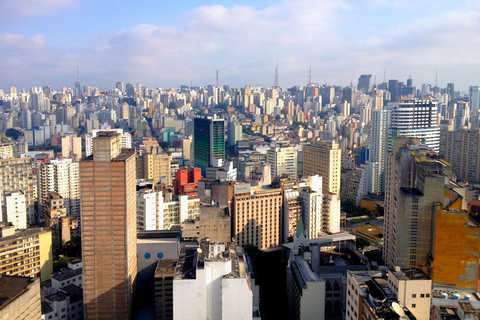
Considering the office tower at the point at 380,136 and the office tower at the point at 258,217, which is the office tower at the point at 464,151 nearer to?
the office tower at the point at 380,136

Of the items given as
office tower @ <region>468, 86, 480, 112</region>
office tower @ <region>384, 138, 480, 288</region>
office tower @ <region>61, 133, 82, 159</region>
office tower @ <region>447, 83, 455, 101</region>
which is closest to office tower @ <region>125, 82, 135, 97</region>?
office tower @ <region>61, 133, 82, 159</region>

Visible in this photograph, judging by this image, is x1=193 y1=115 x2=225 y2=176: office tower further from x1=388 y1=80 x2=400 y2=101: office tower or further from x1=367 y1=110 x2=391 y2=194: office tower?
x1=388 y1=80 x2=400 y2=101: office tower

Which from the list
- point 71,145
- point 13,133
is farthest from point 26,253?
point 13,133

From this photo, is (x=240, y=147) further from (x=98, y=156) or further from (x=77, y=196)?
(x=98, y=156)

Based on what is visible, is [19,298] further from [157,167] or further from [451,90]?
[451,90]

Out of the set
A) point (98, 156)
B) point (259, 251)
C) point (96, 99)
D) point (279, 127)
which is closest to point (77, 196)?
point (259, 251)

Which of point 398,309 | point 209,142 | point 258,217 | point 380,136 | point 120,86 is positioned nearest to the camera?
point 398,309
